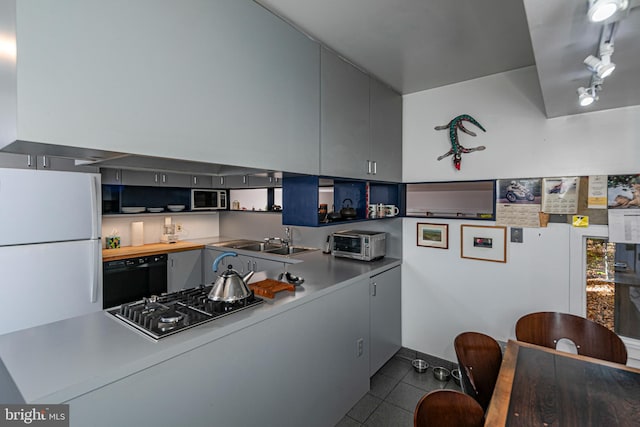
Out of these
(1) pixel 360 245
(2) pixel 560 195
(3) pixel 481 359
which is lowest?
(3) pixel 481 359

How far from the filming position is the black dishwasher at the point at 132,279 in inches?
126

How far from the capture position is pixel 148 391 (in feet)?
3.83

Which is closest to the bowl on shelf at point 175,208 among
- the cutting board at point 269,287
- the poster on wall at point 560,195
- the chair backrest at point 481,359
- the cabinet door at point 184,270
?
the cabinet door at point 184,270

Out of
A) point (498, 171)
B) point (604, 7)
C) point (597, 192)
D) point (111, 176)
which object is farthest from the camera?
point (111, 176)

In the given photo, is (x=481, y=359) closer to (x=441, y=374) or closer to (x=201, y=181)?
(x=441, y=374)

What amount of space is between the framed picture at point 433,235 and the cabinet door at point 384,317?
0.38 metres

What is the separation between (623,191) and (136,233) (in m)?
4.81

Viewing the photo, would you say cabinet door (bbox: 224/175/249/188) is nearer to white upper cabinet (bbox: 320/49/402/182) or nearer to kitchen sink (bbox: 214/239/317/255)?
kitchen sink (bbox: 214/239/317/255)

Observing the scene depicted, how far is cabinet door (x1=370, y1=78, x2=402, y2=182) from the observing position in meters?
2.66

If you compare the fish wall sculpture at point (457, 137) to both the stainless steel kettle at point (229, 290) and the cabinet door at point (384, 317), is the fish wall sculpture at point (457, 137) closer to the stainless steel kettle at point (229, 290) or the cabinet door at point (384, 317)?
the cabinet door at point (384, 317)

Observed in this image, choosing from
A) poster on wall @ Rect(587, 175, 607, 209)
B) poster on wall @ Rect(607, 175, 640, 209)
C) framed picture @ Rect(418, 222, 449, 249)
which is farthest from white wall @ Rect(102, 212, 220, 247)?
poster on wall @ Rect(607, 175, 640, 209)

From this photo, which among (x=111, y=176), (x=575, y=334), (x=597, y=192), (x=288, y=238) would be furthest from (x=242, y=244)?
(x=597, y=192)

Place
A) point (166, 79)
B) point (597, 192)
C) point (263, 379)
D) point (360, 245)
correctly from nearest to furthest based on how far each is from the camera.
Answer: point (166, 79) → point (263, 379) → point (597, 192) → point (360, 245)

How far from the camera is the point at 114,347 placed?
121 centimetres
